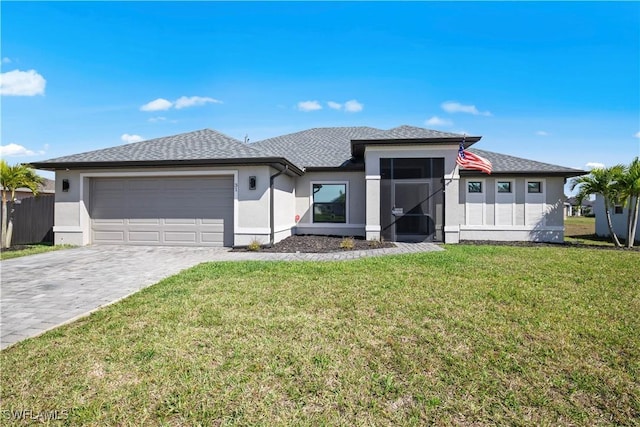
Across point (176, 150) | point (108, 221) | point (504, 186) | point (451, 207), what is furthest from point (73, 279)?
point (504, 186)

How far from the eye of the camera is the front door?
39.7ft

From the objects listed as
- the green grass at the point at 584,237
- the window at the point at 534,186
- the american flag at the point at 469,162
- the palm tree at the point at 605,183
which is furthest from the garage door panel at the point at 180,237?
the green grass at the point at 584,237

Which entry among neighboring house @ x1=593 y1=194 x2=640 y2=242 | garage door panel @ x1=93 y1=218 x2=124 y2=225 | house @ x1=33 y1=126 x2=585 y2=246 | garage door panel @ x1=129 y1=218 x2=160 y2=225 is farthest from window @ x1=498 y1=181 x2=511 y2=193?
garage door panel @ x1=93 y1=218 x2=124 y2=225

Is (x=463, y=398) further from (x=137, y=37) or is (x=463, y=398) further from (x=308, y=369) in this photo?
(x=137, y=37)

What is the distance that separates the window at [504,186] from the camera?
13.6 metres

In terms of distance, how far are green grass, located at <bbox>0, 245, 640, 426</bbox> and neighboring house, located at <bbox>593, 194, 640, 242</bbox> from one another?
16.1 meters

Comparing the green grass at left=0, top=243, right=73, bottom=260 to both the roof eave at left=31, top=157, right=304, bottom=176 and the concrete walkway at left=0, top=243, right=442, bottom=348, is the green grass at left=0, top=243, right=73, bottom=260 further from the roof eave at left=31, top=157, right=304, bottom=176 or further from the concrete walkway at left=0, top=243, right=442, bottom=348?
the roof eave at left=31, top=157, right=304, bottom=176

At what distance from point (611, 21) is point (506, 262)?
8996mm

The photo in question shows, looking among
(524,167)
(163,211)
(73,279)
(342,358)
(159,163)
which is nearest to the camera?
(342,358)

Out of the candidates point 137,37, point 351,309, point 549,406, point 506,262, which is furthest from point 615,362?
point 137,37

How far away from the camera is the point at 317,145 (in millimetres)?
16812

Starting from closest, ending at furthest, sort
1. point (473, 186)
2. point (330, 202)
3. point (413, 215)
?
point (413, 215) → point (473, 186) → point (330, 202)

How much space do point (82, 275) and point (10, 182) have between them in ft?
25.5

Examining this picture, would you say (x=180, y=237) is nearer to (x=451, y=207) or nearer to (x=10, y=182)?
(x=10, y=182)
